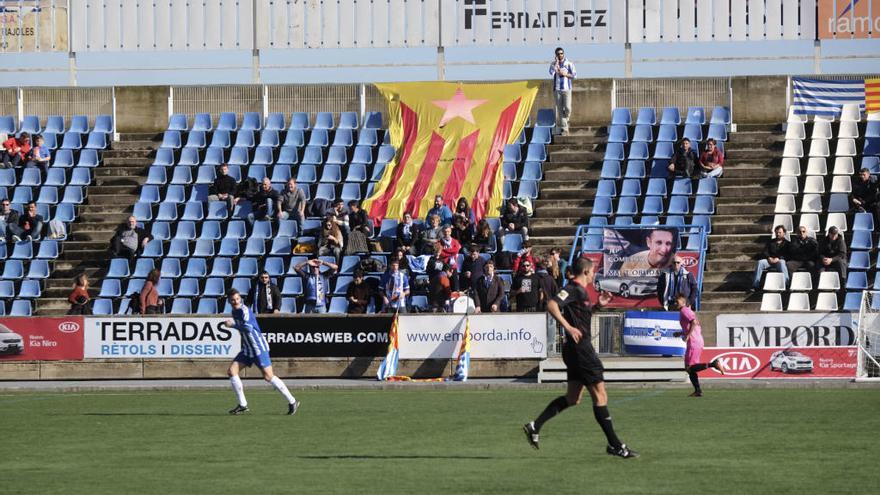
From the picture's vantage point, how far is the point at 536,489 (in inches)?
513

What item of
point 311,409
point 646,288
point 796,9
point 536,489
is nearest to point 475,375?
point 646,288

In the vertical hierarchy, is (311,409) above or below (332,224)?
below

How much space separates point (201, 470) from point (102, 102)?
29.9 metres

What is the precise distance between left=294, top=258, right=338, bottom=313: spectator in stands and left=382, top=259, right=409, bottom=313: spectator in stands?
2.02m

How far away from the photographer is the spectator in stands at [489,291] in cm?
3117

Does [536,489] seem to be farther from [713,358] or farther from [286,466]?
[713,358]

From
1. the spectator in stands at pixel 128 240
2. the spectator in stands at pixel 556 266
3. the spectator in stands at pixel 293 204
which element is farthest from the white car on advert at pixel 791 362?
the spectator in stands at pixel 128 240

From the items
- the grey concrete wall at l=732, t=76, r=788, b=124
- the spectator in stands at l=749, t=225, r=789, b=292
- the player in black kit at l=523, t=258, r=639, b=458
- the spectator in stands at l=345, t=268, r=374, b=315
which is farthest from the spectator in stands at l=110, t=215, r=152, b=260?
the player in black kit at l=523, t=258, r=639, b=458

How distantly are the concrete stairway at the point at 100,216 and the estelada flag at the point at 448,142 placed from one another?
21.6ft

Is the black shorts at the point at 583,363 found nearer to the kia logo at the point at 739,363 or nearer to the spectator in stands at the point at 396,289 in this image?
the kia logo at the point at 739,363

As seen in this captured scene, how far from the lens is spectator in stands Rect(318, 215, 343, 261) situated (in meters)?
34.6

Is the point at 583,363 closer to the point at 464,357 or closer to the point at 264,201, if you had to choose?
the point at 464,357

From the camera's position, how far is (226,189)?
38125mm

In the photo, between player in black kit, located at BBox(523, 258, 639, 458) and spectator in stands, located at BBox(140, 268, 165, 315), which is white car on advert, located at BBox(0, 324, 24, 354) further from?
player in black kit, located at BBox(523, 258, 639, 458)
